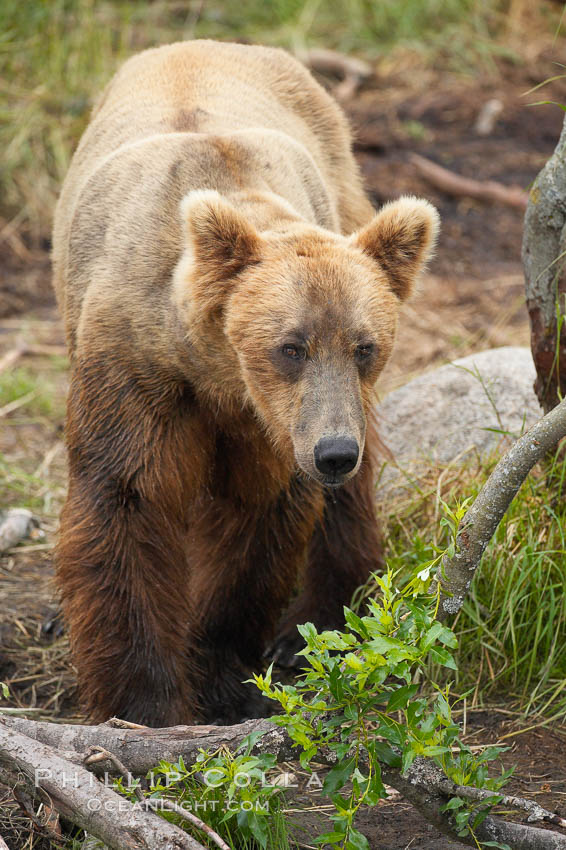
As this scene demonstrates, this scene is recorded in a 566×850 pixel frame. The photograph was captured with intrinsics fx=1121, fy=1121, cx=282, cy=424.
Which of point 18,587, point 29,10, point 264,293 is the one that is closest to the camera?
point 264,293

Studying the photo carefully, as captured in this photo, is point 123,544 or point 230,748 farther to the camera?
point 123,544

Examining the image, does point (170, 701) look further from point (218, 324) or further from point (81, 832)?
point (218, 324)

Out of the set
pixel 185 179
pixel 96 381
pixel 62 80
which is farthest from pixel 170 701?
pixel 62 80

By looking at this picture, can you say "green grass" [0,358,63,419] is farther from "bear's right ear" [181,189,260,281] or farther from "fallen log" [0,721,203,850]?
"fallen log" [0,721,203,850]

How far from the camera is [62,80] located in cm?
986

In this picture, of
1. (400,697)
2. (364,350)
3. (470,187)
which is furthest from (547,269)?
(470,187)

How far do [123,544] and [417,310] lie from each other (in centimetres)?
474

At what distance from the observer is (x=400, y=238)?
3.94m

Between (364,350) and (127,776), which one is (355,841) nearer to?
(127,776)

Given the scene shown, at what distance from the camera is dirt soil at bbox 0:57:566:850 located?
4.01 m

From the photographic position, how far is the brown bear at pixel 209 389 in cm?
365

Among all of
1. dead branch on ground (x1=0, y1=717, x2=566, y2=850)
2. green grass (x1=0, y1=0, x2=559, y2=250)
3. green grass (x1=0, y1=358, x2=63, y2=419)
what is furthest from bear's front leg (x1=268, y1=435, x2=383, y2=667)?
green grass (x1=0, y1=0, x2=559, y2=250)

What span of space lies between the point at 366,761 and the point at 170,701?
1.35m

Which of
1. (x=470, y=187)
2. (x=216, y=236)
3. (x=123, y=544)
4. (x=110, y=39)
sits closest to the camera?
(x=216, y=236)
